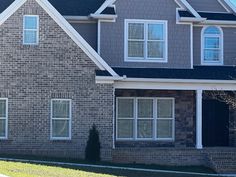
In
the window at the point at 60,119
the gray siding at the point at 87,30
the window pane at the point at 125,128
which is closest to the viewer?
the window at the point at 60,119

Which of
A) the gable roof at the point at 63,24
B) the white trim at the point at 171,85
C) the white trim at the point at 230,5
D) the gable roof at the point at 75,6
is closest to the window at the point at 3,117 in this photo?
the gable roof at the point at 63,24

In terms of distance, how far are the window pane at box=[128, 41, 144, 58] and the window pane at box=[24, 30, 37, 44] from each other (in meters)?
4.63

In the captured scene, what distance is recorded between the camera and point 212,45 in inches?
990

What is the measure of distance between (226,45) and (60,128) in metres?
9.02

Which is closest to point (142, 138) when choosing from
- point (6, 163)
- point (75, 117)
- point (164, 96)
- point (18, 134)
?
point (164, 96)

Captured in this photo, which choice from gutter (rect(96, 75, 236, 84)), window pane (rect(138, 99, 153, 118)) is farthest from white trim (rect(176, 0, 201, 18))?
window pane (rect(138, 99, 153, 118))

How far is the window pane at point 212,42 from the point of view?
25.1 meters

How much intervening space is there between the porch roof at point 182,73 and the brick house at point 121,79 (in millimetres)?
47

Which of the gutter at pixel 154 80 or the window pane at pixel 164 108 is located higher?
the gutter at pixel 154 80

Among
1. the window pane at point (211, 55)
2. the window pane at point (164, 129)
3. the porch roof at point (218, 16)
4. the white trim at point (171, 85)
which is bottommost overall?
the window pane at point (164, 129)

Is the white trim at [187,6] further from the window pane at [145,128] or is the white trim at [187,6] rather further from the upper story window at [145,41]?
the window pane at [145,128]

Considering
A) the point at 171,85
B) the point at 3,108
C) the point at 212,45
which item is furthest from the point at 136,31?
the point at 3,108

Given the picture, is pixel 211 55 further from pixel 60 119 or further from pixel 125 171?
pixel 125 171

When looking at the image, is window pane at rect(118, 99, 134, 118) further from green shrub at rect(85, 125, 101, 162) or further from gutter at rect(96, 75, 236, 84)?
green shrub at rect(85, 125, 101, 162)
